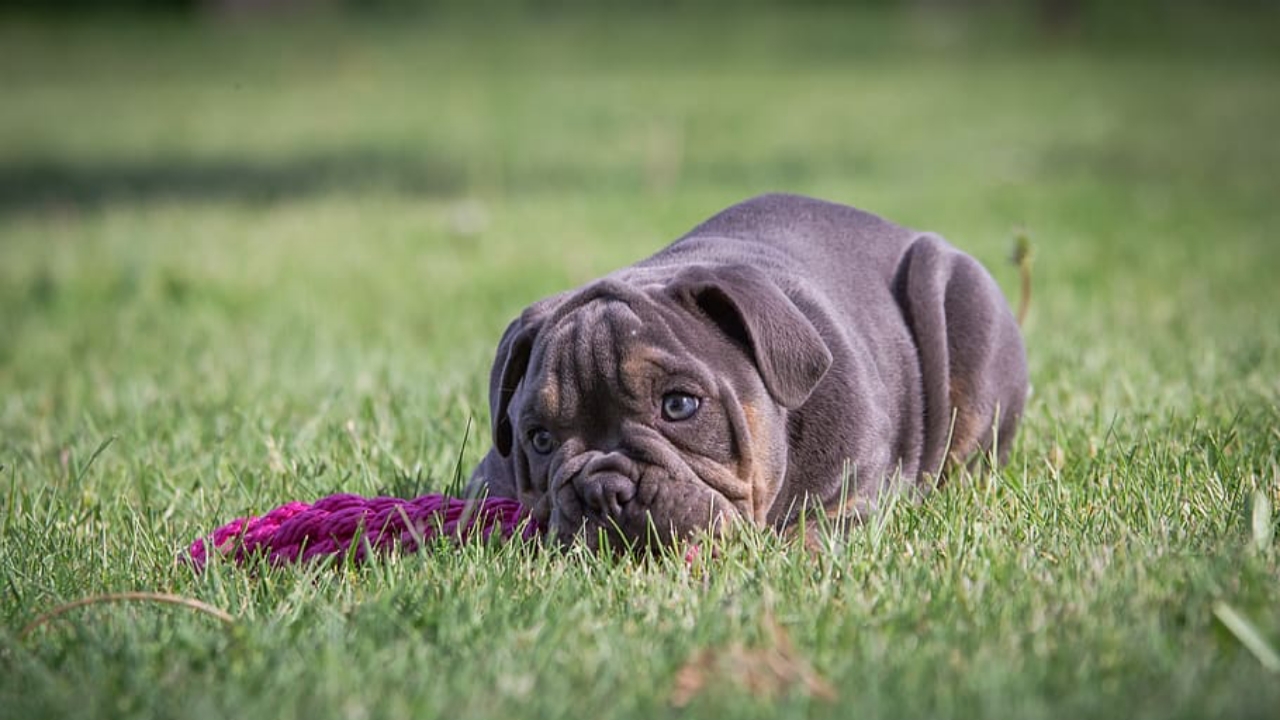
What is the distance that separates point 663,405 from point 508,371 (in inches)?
21.3

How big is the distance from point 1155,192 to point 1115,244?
2.83 meters

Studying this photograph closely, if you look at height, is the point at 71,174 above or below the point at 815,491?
below

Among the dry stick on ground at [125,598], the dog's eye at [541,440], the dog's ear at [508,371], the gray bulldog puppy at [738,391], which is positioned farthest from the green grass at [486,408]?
the dog's ear at [508,371]

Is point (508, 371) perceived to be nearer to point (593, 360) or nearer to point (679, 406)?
point (593, 360)

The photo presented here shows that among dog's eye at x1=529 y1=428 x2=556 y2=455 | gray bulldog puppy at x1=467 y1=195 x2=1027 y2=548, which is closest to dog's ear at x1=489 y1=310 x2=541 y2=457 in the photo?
gray bulldog puppy at x1=467 y1=195 x2=1027 y2=548

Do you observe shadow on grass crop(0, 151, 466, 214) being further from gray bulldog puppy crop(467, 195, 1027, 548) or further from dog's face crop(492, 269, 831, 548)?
dog's face crop(492, 269, 831, 548)

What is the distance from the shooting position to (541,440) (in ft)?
12.4

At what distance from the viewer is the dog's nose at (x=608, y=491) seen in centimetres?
349

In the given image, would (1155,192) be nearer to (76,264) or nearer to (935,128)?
(935,128)

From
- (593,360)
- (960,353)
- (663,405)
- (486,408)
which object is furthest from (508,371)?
(486,408)

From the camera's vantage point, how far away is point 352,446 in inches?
198

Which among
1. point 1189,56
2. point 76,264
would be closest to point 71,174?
point 76,264

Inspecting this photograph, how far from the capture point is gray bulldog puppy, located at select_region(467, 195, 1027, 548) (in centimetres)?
360

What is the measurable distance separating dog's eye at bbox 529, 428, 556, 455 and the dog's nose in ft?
0.84
